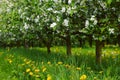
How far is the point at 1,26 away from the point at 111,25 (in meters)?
12.5

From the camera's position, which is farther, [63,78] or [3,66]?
[3,66]

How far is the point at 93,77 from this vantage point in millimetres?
6305

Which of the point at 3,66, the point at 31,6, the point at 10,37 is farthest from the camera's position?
the point at 10,37

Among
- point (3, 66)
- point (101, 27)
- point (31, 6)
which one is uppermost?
point (31, 6)

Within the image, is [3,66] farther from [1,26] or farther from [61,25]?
[1,26]

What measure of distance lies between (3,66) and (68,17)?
2.95 m

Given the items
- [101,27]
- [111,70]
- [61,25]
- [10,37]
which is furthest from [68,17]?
[10,37]

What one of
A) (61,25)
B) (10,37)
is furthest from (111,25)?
(10,37)

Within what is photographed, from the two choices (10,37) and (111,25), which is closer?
(111,25)

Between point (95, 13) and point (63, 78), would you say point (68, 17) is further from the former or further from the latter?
point (63, 78)

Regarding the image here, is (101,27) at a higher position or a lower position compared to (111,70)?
higher

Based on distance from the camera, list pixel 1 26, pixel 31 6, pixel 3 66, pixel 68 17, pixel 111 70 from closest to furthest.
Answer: pixel 111 70, pixel 68 17, pixel 3 66, pixel 31 6, pixel 1 26

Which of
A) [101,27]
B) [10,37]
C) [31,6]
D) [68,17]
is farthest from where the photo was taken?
[10,37]

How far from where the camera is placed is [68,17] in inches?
343
